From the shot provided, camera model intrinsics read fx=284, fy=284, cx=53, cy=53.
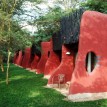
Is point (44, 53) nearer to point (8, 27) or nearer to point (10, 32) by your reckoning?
point (8, 27)

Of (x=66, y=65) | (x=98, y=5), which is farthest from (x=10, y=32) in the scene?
(x=98, y=5)

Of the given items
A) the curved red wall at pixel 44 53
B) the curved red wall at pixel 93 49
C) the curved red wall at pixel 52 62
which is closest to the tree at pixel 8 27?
the curved red wall at pixel 52 62

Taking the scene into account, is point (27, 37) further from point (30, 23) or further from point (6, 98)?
point (6, 98)

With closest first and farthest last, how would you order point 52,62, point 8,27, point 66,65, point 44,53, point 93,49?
point 93,49 < point 8,27 < point 66,65 < point 52,62 < point 44,53

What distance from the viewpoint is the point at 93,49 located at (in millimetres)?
16531

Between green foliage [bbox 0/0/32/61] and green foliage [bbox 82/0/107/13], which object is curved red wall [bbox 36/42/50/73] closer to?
green foliage [bbox 82/0/107/13]

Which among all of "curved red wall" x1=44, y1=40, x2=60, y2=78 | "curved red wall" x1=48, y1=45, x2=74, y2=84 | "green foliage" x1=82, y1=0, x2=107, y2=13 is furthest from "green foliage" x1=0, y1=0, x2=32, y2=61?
"green foliage" x1=82, y1=0, x2=107, y2=13

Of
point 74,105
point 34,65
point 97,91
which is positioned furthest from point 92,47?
point 34,65

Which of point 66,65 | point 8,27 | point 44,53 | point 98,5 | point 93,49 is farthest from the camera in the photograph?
point 44,53

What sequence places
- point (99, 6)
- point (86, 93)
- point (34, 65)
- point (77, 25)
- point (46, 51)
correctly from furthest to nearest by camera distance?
point (34, 65)
point (46, 51)
point (99, 6)
point (77, 25)
point (86, 93)

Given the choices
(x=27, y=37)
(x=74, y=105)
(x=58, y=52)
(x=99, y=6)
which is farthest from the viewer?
(x=99, y=6)

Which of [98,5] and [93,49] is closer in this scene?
[93,49]

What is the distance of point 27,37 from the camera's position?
2283 cm

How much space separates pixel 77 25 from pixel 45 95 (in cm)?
526
